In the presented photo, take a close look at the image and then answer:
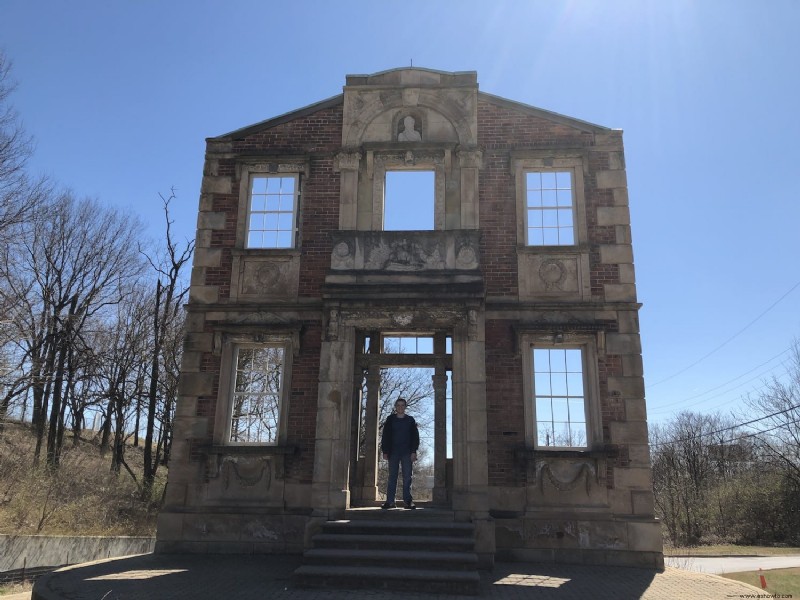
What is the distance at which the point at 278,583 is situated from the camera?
833 cm

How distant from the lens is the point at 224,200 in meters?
12.9

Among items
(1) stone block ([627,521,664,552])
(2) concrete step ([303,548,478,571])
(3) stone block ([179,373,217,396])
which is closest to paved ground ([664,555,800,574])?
(1) stone block ([627,521,664,552])

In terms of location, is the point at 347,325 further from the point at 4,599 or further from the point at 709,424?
the point at 709,424

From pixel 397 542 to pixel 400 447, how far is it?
80.3 inches

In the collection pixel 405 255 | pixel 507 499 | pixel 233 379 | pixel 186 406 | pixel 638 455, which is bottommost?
pixel 507 499

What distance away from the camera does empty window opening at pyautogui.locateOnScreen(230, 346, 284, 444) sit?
462 inches

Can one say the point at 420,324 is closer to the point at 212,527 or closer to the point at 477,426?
the point at 477,426

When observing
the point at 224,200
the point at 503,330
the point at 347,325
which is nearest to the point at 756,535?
the point at 503,330

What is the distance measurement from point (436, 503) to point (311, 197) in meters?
6.61

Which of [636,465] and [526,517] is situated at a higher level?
[636,465]

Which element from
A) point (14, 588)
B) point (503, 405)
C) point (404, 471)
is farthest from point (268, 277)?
point (14, 588)

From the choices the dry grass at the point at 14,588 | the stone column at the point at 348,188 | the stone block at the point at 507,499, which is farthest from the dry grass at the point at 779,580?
the dry grass at the point at 14,588

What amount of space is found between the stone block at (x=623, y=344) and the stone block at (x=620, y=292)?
0.69 metres

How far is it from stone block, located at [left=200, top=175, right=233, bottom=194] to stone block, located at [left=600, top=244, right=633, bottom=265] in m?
7.74
